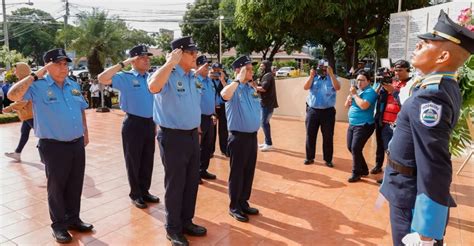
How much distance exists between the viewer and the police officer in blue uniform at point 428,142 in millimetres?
1688

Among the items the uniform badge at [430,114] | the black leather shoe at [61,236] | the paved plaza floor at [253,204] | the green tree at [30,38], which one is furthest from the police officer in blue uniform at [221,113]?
the green tree at [30,38]

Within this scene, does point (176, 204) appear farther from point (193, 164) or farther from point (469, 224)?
point (469, 224)

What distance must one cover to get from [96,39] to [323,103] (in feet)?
57.8

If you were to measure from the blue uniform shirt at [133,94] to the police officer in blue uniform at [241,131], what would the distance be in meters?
1.00

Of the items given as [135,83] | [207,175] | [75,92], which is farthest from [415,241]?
[207,175]

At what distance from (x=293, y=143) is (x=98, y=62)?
52.3ft

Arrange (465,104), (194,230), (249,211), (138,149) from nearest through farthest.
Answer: (194,230) < (465,104) < (249,211) < (138,149)

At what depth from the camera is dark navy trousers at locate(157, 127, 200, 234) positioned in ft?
10.7

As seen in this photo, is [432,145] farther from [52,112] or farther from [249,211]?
[52,112]

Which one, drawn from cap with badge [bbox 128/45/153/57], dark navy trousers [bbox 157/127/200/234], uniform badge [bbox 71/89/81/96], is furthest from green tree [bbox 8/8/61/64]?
dark navy trousers [bbox 157/127/200/234]

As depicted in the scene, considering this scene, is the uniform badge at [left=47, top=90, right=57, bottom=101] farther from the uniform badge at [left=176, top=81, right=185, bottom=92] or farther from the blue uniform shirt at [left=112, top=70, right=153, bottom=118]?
the uniform badge at [left=176, top=81, right=185, bottom=92]

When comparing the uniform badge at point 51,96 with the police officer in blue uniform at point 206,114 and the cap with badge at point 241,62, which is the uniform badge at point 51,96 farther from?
the police officer in blue uniform at point 206,114

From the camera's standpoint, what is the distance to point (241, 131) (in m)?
3.93

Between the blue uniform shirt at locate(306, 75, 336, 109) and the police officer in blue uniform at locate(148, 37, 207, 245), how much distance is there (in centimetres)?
313
